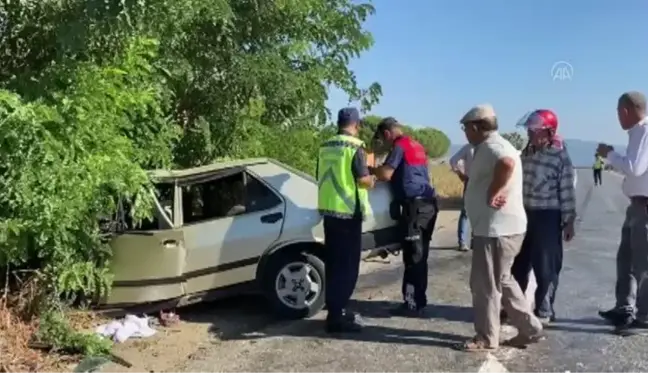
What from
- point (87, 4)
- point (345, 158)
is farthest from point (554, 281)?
point (87, 4)

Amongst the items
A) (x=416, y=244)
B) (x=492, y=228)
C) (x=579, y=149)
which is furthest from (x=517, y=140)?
(x=492, y=228)

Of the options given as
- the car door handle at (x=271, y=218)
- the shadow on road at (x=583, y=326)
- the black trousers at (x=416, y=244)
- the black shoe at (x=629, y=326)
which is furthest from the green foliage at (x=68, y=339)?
the black shoe at (x=629, y=326)

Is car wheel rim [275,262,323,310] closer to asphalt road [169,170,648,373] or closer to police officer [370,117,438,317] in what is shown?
asphalt road [169,170,648,373]

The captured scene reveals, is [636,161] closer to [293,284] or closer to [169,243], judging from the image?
[293,284]

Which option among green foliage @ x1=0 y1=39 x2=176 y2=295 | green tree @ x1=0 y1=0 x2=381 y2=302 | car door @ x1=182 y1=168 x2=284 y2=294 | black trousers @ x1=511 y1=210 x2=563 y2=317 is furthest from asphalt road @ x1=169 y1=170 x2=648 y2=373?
green tree @ x1=0 y1=0 x2=381 y2=302

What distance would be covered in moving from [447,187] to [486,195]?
2231 cm

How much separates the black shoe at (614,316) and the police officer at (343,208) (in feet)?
7.05

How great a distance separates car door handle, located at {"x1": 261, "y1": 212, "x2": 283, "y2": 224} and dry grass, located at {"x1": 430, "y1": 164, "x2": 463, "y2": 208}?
13958 millimetres

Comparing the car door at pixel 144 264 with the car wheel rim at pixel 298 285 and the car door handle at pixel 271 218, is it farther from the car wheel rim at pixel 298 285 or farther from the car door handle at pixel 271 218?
Result: the car wheel rim at pixel 298 285

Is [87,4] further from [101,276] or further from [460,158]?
[460,158]

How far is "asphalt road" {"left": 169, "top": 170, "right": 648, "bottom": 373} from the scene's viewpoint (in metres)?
5.63

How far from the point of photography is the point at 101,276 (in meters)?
6.55

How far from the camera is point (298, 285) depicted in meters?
7.11

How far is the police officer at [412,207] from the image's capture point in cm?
706
